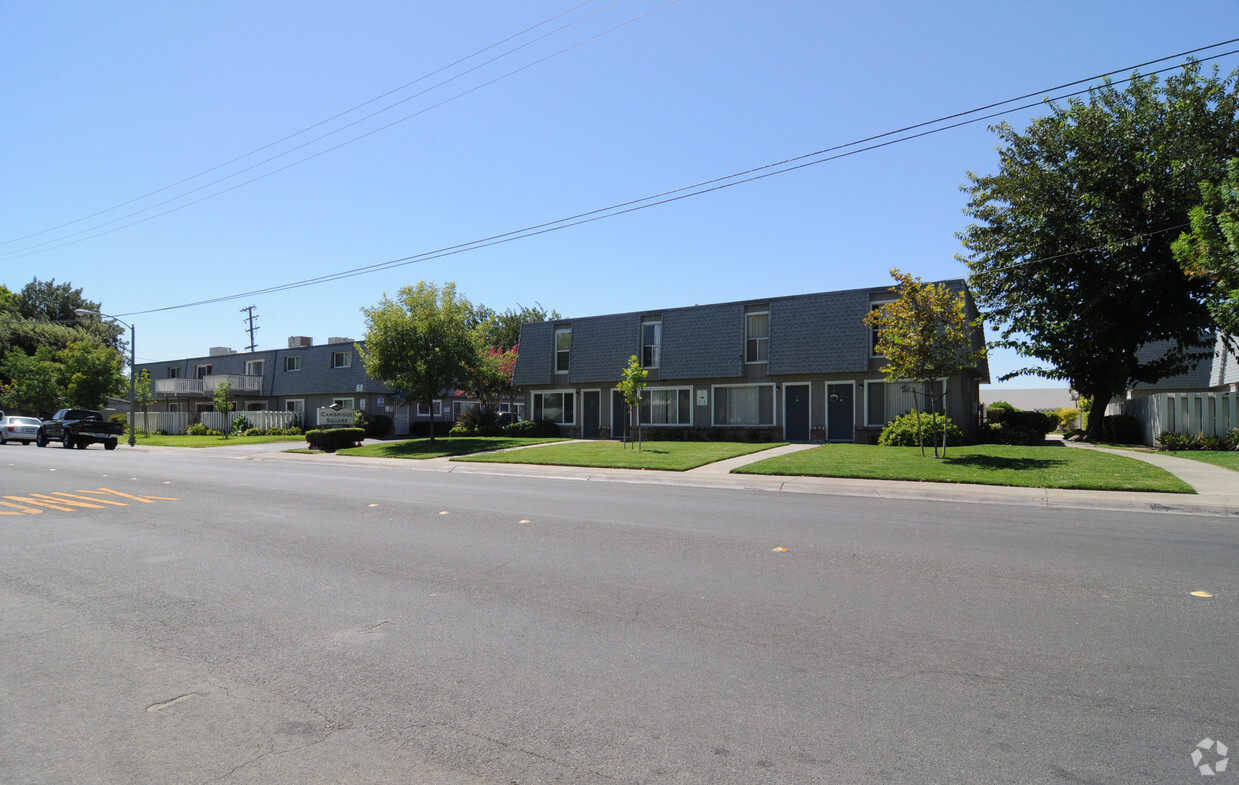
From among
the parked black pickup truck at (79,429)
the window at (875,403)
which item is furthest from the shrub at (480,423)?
the window at (875,403)

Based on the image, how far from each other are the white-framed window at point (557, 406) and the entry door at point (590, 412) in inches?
24.2

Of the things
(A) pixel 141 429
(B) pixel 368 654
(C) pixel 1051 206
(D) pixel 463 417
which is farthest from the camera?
(A) pixel 141 429

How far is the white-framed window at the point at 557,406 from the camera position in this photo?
34.2 m

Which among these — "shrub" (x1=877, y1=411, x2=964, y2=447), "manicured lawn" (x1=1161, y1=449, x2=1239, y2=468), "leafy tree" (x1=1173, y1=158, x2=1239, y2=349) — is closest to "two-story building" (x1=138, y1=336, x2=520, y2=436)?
"shrub" (x1=877, y1=411, x2=964, y2=447)

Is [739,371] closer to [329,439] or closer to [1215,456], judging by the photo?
[1215,456]

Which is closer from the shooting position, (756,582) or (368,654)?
(368,654)

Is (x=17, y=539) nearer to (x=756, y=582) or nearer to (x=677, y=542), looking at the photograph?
(x=677, y=542)

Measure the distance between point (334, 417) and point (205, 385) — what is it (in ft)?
55.8

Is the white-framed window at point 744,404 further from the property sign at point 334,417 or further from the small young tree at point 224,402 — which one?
the small young tree at point 224,402

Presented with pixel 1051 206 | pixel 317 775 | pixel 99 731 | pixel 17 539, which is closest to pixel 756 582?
pixel 317 775

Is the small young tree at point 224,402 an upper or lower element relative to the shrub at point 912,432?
upper

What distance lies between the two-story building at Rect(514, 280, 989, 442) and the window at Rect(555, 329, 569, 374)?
5 centimetres

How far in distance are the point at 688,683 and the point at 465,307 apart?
94.2 ft

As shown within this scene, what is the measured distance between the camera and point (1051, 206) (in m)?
26.3
